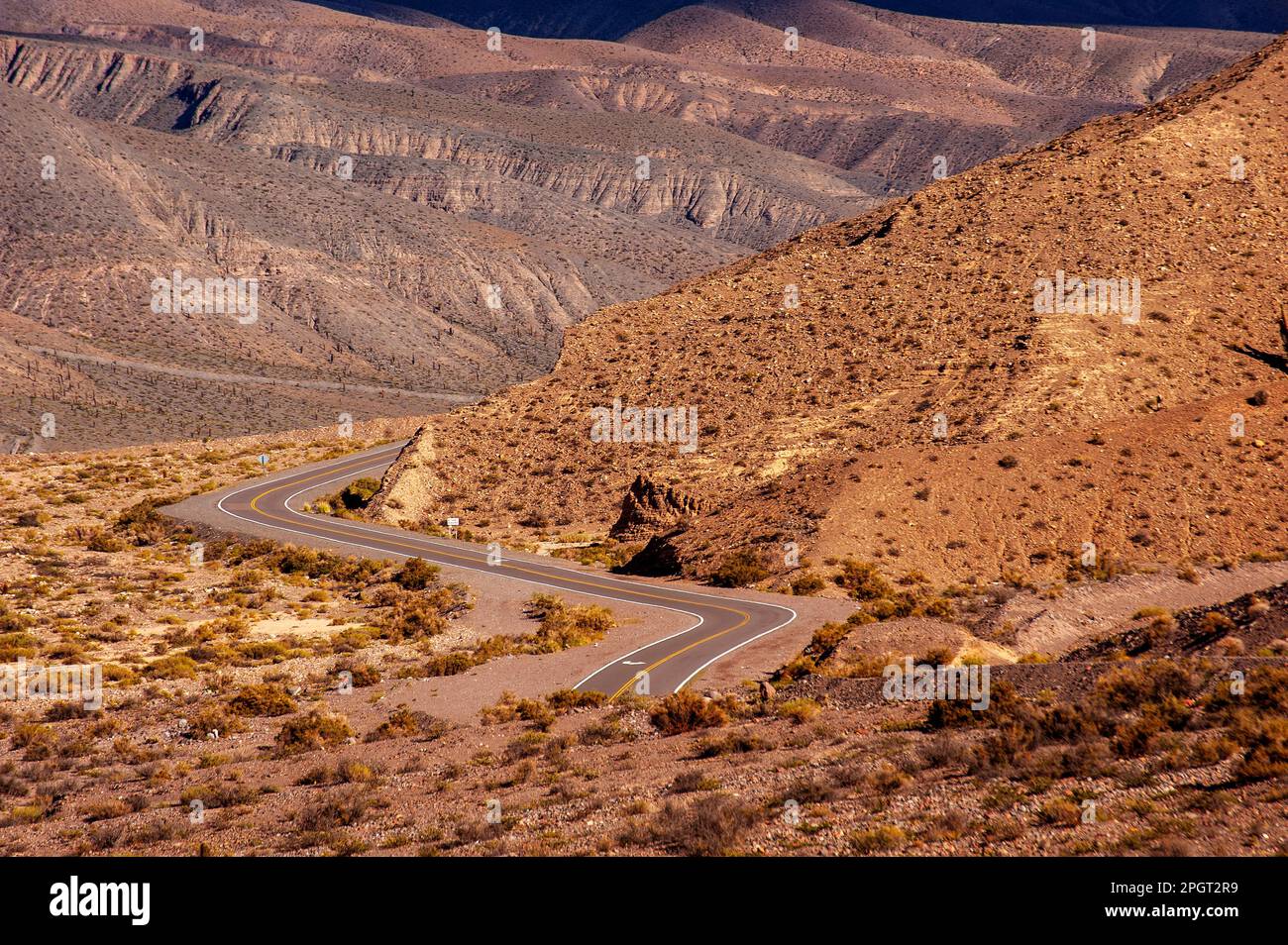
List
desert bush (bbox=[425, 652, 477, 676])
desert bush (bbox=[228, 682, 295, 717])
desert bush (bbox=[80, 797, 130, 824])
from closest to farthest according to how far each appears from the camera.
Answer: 1. desert bush (bbox=[80, 797, 130, 824])
2. desert bush (bbox=[228, 682, 295, 717])
3. desert bush (bbox=[425, 652, 477, 676])

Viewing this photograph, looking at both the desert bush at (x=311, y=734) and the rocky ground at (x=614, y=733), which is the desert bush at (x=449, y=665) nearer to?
the rocky ground at (x=614, y=733)

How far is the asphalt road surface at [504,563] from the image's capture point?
29.9m

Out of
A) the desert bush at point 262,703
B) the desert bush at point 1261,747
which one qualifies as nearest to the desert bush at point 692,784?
the desert bush at point 1261,747

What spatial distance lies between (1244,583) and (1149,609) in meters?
4.58

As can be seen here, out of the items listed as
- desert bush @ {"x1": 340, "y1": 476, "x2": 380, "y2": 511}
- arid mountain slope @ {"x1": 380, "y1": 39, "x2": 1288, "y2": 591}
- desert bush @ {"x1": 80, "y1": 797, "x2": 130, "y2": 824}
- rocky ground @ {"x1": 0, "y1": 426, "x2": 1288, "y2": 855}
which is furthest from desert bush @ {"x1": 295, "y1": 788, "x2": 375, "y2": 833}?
desert bush @ {"x1": 340, "y1": 476, "x2": 380, "y2": 511}

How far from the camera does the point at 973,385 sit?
159 ft

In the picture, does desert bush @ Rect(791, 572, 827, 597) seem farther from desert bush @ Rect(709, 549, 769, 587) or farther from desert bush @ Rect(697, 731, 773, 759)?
desert bush @ Rect(697, 731, 773, 759)

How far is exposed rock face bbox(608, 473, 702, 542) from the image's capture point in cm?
4669

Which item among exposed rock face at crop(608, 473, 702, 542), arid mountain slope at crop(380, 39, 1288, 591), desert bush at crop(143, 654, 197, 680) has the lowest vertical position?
desert bush at crop(143, 654, 197, 680)

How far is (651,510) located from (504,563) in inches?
236

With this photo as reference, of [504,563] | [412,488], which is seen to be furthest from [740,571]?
[412,488]

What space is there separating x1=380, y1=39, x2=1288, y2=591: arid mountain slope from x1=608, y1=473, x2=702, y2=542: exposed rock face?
13.1 inches

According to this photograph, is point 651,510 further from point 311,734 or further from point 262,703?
point 311,734

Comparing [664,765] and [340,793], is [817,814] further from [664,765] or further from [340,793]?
[340,793]
